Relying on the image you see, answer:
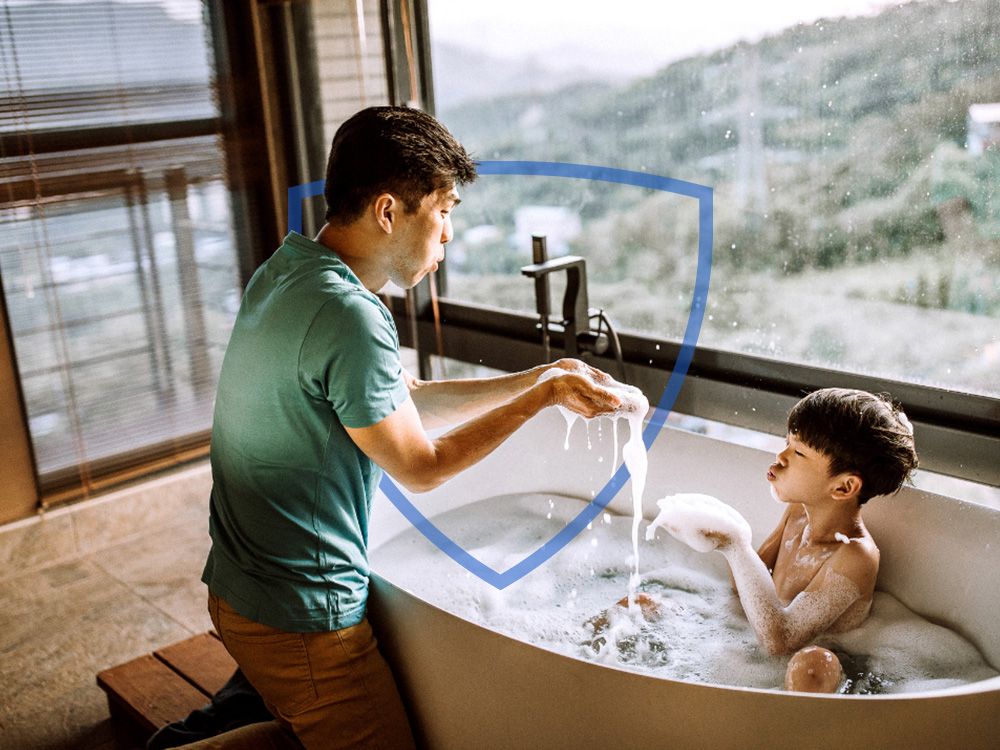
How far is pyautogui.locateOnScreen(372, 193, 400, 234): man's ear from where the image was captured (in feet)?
5.28

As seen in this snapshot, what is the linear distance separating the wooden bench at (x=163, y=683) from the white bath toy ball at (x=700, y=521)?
1.10m

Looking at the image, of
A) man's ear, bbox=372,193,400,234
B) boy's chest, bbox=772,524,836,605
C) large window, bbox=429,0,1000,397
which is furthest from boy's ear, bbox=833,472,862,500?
man's ear, bbox=372,193,400,234

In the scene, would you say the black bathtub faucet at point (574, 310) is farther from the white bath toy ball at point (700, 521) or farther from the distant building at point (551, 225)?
the white bath toy ball at point (700, 521)

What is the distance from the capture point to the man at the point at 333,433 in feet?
5.01

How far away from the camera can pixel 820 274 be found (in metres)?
2.59

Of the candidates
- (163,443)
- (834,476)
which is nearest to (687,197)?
(834,476)

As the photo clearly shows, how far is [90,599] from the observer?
2.95 meters

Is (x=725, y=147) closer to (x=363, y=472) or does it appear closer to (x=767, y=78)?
(x=767, y=78)

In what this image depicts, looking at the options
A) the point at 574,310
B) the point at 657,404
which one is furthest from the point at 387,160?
the point at 657,404

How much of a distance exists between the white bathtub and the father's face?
54 cm

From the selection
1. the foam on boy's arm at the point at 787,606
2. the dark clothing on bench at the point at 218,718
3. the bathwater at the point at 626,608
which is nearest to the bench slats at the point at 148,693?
the dark clothing on bench at the point at 218,718

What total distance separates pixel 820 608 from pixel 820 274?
102cm

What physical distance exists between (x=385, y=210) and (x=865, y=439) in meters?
0.97

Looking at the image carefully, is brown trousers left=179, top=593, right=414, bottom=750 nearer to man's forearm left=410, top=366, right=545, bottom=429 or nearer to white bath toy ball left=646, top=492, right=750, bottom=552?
man's forearm left=410, top=366, right=545, bottom=429
